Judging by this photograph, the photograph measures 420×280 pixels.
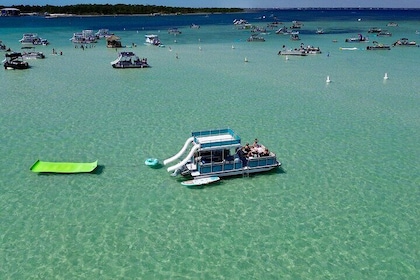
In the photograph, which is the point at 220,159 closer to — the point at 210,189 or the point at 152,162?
the point at 210,189

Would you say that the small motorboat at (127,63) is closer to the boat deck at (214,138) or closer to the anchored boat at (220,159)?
the anchored boat at (220,159)

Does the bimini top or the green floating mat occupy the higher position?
the bimini top

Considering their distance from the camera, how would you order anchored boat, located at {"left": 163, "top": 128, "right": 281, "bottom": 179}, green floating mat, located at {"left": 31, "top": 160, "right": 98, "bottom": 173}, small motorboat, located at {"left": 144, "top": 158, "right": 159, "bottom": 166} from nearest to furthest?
anchored boat, located at {"left": 163, "top": 128, "right": 281, "bottom": 179}, green floating mat, located at {"left": 31, "top": 160, "right": 98, "bottom": 173}, small motorboat, located at {"left": 144, "top": 158, "right": 159, "bottom": 166}

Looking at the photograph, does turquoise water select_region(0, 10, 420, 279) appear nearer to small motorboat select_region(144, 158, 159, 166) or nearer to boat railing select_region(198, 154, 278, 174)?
small motorboat select_region(144, 158, 159, 166)

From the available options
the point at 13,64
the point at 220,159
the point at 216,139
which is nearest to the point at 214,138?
the point at 216,139

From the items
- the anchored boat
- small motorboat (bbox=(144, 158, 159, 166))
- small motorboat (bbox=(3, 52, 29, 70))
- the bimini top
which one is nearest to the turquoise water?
small motorboat (bbox=(144, 158, 159, 166))

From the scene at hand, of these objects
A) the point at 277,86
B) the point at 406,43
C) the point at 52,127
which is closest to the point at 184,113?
the point at 52,127

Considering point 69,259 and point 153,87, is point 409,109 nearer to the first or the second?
point 153,87
